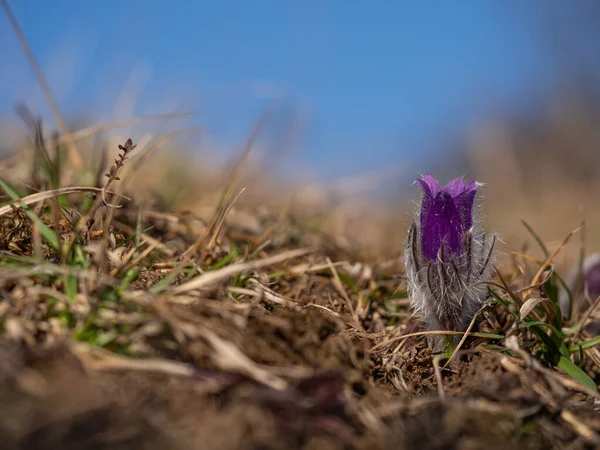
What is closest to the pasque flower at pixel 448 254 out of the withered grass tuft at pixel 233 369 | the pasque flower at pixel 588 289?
the withered grass tuft at pixel 233 369

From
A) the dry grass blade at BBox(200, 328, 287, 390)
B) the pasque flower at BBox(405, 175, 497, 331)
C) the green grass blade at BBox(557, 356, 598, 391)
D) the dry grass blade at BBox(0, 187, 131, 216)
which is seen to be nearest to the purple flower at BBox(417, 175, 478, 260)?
the pasque flower at BBox(405, 175, 497, 331)

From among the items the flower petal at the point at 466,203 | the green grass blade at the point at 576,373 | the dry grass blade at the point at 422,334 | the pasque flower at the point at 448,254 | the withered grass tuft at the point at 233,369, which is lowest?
the green grass blade at the point at 576,373

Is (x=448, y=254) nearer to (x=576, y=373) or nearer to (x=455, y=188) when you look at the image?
(x=455, y=188)

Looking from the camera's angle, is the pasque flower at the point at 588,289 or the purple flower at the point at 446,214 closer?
the purple flower at the point at 446,214

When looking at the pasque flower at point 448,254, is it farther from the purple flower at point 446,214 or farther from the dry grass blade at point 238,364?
the dry grass blade at point 238,364

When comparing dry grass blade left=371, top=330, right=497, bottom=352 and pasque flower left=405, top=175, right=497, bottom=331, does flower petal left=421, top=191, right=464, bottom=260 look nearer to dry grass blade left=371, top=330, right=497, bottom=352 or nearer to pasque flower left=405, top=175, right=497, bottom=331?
pasque flower left=405, top=175, right=497, bottom=331

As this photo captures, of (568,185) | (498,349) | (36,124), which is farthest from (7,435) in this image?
(568,185)

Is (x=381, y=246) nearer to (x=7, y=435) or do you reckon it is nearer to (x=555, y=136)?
(x=7, y=435)

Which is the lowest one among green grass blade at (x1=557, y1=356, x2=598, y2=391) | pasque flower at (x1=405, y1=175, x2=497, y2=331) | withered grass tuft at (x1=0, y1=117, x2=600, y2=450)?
green grass blade at (x1=557, y1=356, x2=598, y2=391)
